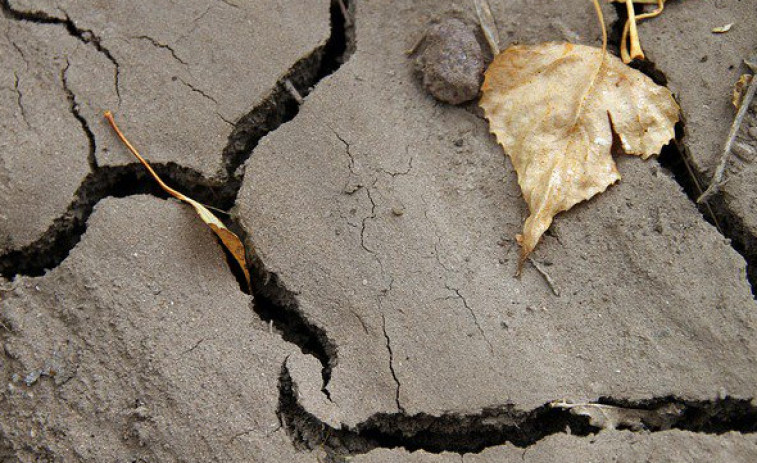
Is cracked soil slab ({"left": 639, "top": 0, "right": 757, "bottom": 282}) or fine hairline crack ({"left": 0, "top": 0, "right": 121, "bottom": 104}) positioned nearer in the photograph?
cracked soil slab ({"left": 639, "top": 0, "right": 757, "bottom": 282})

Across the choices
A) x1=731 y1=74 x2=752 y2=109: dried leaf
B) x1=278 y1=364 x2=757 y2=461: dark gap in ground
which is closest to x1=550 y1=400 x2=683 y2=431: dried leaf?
x1=278 y1=364 x2=757 y2=461: dark gap in ground

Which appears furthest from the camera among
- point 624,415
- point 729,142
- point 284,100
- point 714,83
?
point 284,100

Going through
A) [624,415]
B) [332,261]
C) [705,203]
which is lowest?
[624,415]

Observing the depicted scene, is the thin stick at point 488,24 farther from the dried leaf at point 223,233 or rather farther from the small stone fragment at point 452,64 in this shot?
the dried leaf at point 223,233

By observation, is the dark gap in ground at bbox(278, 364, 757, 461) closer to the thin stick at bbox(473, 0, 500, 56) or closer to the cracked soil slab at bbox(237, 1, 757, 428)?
the cracked soil slab at bbox(237, 1, 757, 428)

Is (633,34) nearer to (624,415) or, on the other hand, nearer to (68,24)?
(624,415)

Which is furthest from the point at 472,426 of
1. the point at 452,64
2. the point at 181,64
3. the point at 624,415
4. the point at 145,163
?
the point at 181,64

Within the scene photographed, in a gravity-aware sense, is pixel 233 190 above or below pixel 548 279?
above
